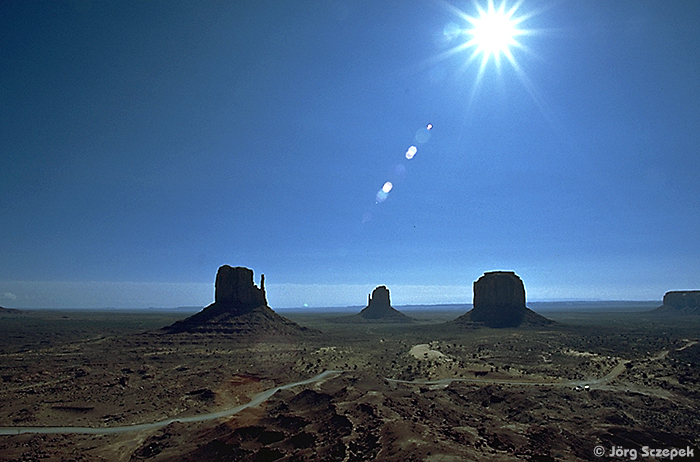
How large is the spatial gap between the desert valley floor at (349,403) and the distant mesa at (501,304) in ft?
142

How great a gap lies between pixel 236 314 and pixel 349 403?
67.6 metres

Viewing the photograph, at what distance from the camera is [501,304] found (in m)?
117

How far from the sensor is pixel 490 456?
2019 cm

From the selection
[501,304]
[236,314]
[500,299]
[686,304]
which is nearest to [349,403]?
[236,314]

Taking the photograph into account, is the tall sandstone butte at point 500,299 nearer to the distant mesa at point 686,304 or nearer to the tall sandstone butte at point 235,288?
the tall sandstone butte at point 235,288

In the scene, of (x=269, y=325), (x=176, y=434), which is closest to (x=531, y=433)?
(x=176, y=434)

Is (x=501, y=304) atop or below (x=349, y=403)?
atop

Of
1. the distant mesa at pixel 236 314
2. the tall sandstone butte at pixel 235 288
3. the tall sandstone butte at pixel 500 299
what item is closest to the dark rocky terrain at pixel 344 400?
the distant mesa at pixel 236 314

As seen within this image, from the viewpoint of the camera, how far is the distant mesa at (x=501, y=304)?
110938mm

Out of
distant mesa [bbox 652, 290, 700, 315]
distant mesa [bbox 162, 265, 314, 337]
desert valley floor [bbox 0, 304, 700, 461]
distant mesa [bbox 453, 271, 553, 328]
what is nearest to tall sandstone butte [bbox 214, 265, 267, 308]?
distant mesa [bbox 162, 265, 314, 337]

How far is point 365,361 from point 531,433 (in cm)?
3735

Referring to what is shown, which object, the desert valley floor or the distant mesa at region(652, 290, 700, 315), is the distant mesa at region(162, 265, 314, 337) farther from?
the distant mesa at region(652, 290, 700, 315)

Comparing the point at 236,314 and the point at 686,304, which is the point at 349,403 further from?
the point at 686,304

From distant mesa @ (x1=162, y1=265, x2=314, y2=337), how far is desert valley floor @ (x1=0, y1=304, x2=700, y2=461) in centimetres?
1619
